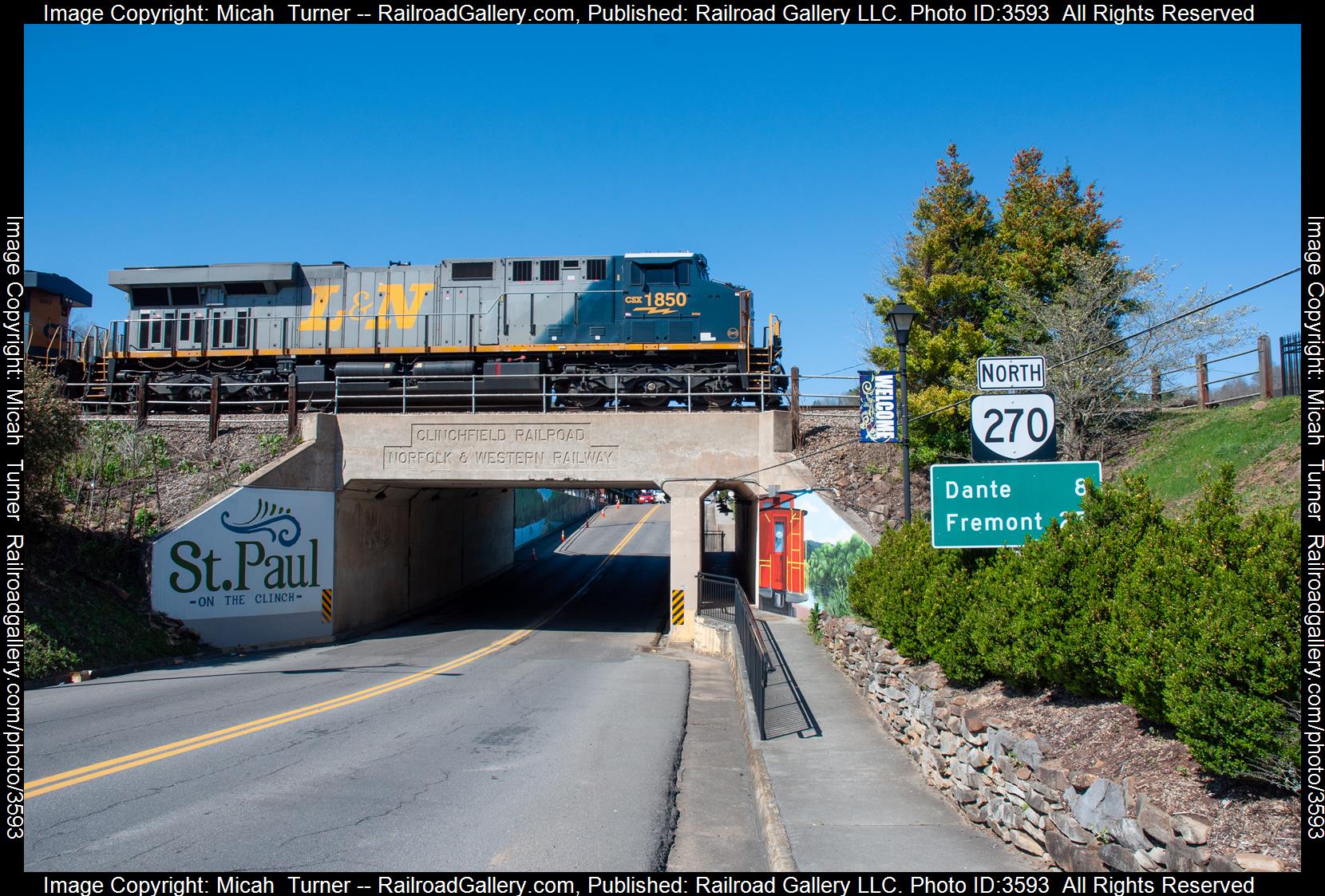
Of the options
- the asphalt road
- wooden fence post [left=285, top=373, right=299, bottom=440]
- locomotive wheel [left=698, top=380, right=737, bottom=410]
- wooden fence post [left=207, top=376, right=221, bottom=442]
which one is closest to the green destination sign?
the asphalt road

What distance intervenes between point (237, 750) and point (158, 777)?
1310mm

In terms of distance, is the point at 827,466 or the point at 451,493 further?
the point at 451,493

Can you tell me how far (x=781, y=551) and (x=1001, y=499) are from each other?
1316cm

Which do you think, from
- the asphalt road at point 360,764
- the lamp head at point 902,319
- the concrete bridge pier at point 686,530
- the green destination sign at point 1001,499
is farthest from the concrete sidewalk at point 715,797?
the concrete bridge pier at point 686,530

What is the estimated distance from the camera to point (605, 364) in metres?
25.0

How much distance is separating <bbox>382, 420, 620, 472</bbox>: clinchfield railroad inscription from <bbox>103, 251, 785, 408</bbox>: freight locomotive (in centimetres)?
111

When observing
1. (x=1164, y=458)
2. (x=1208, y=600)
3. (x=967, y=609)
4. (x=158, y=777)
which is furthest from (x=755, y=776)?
(x=1164, y=458)

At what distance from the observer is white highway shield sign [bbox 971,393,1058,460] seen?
9.02m

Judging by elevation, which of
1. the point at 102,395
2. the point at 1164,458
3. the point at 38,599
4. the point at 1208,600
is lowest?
the point at 38,599

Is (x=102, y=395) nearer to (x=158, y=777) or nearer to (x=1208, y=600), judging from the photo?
(x=158, y=777)

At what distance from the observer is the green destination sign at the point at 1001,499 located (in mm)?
8742

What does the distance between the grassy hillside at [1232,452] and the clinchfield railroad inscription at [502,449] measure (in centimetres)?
1273

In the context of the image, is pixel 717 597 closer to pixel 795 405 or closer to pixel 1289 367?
pixel 795 405

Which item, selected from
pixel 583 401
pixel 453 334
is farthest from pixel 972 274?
pixel 453 334
